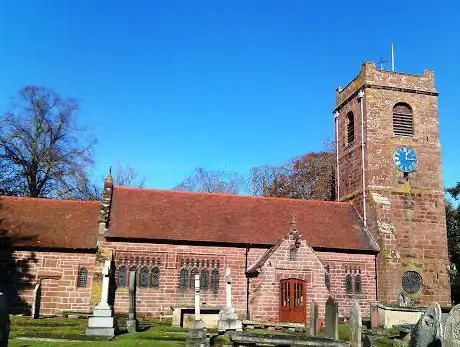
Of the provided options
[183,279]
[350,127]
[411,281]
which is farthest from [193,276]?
[350,127]

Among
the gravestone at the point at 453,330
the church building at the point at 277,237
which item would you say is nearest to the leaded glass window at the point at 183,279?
the church building at the point at 277,237

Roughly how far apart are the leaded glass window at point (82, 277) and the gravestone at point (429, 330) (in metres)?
17.9

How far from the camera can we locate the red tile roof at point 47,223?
24.4 metres

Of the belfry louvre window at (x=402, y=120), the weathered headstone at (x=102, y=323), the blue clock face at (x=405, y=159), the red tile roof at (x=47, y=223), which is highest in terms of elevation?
the belfry louvre window at (x=402, y=120)

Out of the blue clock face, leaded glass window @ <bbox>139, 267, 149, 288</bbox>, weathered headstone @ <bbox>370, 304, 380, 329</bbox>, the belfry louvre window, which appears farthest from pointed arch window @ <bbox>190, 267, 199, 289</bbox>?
the belfry louvre window

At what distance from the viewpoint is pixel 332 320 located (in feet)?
51.3

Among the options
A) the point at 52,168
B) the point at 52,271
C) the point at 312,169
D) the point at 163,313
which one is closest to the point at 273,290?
the point at 163,313

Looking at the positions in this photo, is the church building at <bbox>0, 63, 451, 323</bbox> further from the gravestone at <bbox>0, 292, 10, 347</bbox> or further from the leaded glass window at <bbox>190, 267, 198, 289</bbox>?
the gravestone at <bbox>0, 292, 10, 347</bbox>

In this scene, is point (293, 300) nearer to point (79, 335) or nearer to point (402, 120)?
point (79, 335)

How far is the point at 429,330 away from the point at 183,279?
54.2 feet

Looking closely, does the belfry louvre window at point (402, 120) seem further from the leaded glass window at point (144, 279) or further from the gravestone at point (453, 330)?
the gravestone at point (453, 330)

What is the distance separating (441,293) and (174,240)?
50.1 ft

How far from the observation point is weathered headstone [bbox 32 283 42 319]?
22812 mm

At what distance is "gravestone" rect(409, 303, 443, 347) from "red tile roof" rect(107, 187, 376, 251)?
15965 mm
